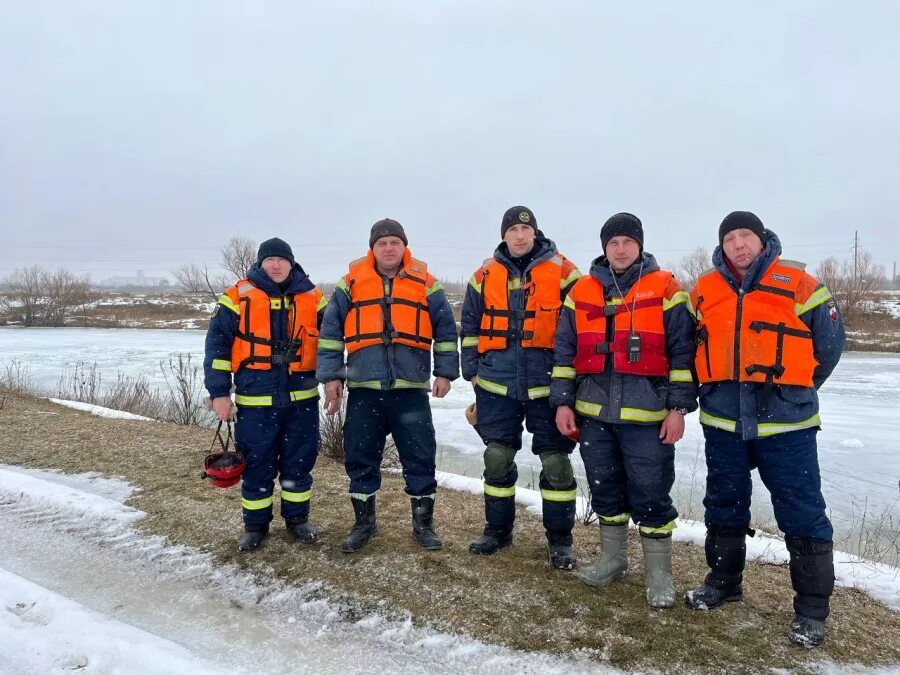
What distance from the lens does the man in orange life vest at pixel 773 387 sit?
2818 mm

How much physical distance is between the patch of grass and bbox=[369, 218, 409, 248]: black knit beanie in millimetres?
2131

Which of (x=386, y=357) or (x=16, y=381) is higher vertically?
(x=386, y=357)

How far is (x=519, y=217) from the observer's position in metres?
3.69

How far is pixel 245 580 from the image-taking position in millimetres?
3502

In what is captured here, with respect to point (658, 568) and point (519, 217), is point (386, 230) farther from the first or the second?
point (658, 568)

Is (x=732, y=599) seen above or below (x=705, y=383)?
below

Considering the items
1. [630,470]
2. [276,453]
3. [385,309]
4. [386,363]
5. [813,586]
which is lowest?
[813,586]

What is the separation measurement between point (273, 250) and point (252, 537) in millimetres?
2001

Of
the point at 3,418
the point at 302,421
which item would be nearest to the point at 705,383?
the point at 302,421

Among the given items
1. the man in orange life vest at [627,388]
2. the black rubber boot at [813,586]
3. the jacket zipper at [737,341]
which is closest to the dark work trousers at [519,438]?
the man in orange life vest at [627,388]

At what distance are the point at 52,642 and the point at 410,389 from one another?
230 centimetres

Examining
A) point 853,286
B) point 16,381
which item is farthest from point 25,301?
point 853,286

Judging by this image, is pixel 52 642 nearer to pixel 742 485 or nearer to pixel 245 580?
pixel 245 580

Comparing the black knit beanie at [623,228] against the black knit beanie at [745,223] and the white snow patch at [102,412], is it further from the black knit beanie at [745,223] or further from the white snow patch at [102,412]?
the white snow patch at [102,412]
